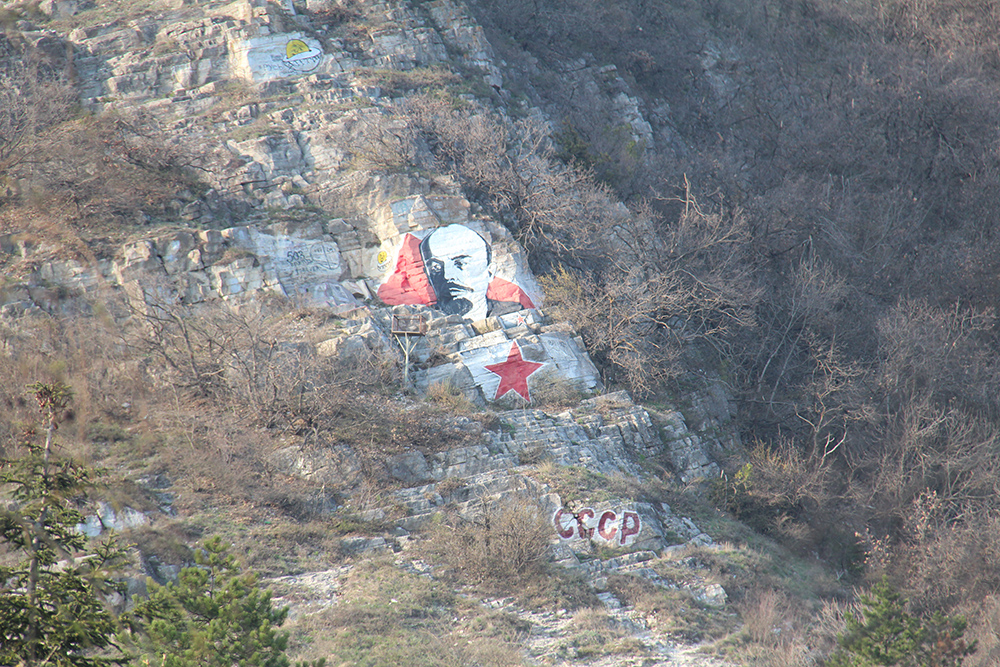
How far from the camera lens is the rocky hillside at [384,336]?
43.5ft

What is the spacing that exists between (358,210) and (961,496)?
1639 centimetres

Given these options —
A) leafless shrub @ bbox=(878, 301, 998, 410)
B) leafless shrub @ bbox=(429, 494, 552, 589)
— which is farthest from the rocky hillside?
leafless shrub @ bbox=(878, 301, 998, 410)

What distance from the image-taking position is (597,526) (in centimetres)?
1506

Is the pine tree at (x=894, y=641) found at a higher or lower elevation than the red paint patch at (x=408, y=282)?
higher

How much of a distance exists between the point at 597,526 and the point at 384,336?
6747 millimetres

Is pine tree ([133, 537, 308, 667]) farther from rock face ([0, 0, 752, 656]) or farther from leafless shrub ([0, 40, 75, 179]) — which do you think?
leafless shrub ([0, 40, 75, 179])

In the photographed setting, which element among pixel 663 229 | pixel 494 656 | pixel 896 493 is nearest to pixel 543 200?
pixel 663 229

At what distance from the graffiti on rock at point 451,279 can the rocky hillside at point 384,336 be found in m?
0.08

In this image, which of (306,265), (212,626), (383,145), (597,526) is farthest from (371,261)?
(212,626)

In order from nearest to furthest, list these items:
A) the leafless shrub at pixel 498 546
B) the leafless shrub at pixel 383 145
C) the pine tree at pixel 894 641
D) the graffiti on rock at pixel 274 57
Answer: the pine tree at pixel 894 641, the leafless shrub at pixel 498 546, the leafless shrub at pixel 383 145, the graffiti on rock at pixel 274 57

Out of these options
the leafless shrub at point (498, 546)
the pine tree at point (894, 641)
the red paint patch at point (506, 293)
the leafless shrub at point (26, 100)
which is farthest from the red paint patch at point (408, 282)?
the pine tree at point (894, 641)

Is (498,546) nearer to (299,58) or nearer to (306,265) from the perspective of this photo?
(306,265)

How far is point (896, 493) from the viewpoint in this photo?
18.5 meters

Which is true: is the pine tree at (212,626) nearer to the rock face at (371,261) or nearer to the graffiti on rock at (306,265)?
the rock face at (371,261)
